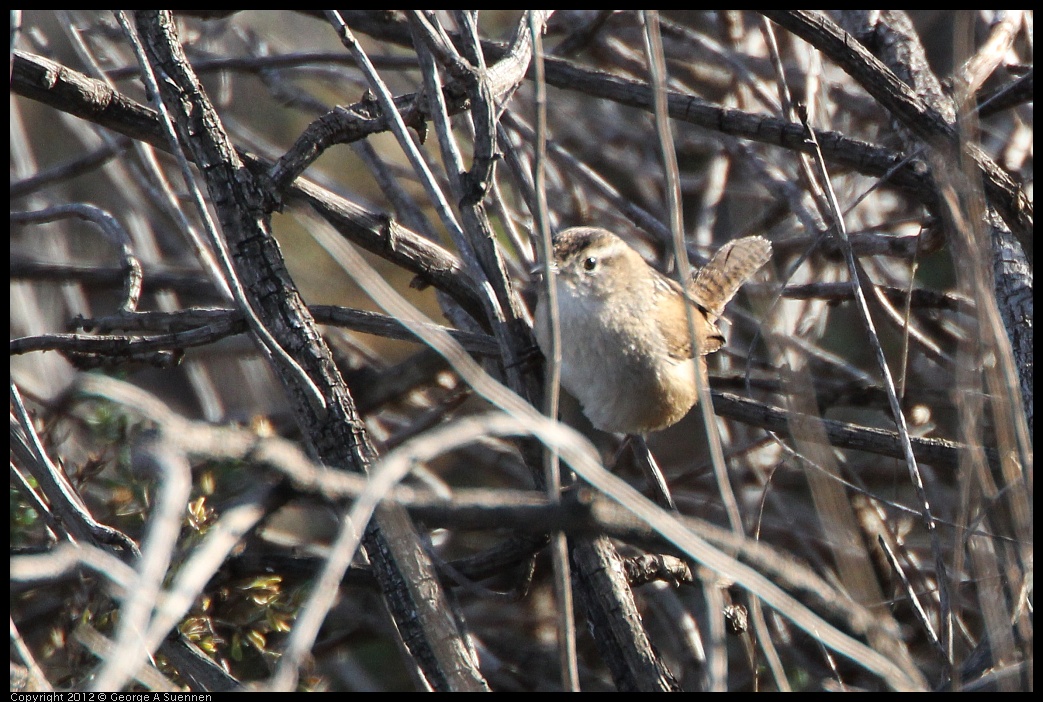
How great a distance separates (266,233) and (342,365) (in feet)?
3.39

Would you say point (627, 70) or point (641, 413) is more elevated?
point (627, 70)

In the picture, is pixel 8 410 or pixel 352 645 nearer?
pixel 8 410

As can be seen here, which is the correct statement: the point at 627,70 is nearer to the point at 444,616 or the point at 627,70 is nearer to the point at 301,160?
the point at 301,160

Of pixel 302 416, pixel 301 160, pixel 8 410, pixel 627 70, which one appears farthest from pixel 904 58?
pixel 8 410

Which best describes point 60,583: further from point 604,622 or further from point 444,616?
point 604,622

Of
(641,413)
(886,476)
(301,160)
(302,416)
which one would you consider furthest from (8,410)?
(886,476)

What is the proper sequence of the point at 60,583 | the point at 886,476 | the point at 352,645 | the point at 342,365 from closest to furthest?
1. the point at 60,583
2. the point at 342,365
3. the point at 352,645
4. the point at 886,476

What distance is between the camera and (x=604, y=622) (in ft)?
6.94

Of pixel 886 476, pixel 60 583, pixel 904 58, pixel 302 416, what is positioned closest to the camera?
pixel 302 416

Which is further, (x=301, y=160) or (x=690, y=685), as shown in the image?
(x=690, y=685)

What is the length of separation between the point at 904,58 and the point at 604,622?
2.10 metres

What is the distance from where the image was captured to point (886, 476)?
3.85 metres

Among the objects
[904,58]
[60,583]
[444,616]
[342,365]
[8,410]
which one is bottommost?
[444,616]

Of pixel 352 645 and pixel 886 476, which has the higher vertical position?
pixel 886 476
